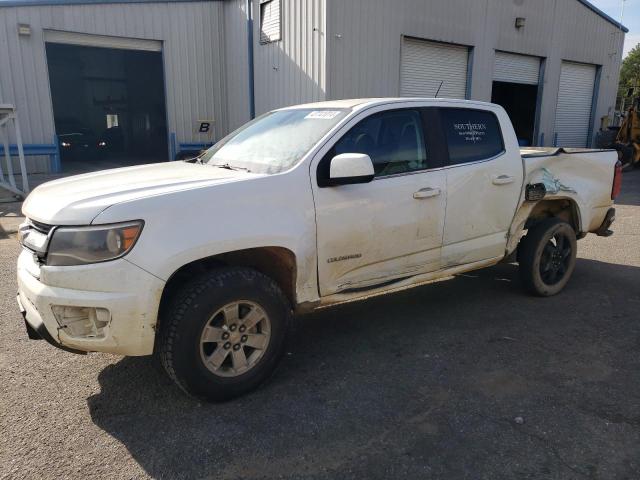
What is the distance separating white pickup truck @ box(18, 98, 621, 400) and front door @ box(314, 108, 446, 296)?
0.03ft

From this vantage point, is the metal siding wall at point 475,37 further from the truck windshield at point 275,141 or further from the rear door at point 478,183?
the truck windshield at point 275,141

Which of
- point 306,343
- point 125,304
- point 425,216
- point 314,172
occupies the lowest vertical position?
point 306,343

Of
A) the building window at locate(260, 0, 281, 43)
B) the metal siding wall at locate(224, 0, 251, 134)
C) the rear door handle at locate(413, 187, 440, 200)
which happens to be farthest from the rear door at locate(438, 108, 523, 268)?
the metal siding wall at locate(224, 0, 251, 134)

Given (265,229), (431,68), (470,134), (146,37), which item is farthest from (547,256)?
(146,37)

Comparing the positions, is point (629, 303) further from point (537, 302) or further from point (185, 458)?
point (185, 458)

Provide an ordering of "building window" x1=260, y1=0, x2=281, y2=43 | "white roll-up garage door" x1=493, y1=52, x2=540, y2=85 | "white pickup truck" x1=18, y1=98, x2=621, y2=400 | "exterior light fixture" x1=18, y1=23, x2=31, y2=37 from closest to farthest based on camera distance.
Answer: "white pickup truck" x1=18, y1=98, x2=621, y2=400
"building window" x1=260, y1=0, x2=281, y2=43
"exterior light fixture" x1=18, y1=23, x2=31, y2=37
"white roll-up garage door" x1=493, y1=52, x2=540, y2=85

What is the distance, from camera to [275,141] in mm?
3879

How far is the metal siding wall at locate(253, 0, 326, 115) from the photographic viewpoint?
11.8 m

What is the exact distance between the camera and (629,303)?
16.3 feet

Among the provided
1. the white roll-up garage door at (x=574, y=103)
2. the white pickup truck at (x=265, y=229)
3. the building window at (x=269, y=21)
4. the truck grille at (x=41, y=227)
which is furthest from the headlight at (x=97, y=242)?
the white roll-up garage door at (x=574, y=103)

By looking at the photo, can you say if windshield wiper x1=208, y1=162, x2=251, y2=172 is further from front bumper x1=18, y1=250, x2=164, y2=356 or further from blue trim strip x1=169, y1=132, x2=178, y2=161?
blue trim strip x1=169, y1=132, x2=178, y2=161

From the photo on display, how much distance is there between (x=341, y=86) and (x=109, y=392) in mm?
10046

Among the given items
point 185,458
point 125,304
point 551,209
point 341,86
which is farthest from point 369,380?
point 341,86

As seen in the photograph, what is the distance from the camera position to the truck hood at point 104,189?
9.20 ft
